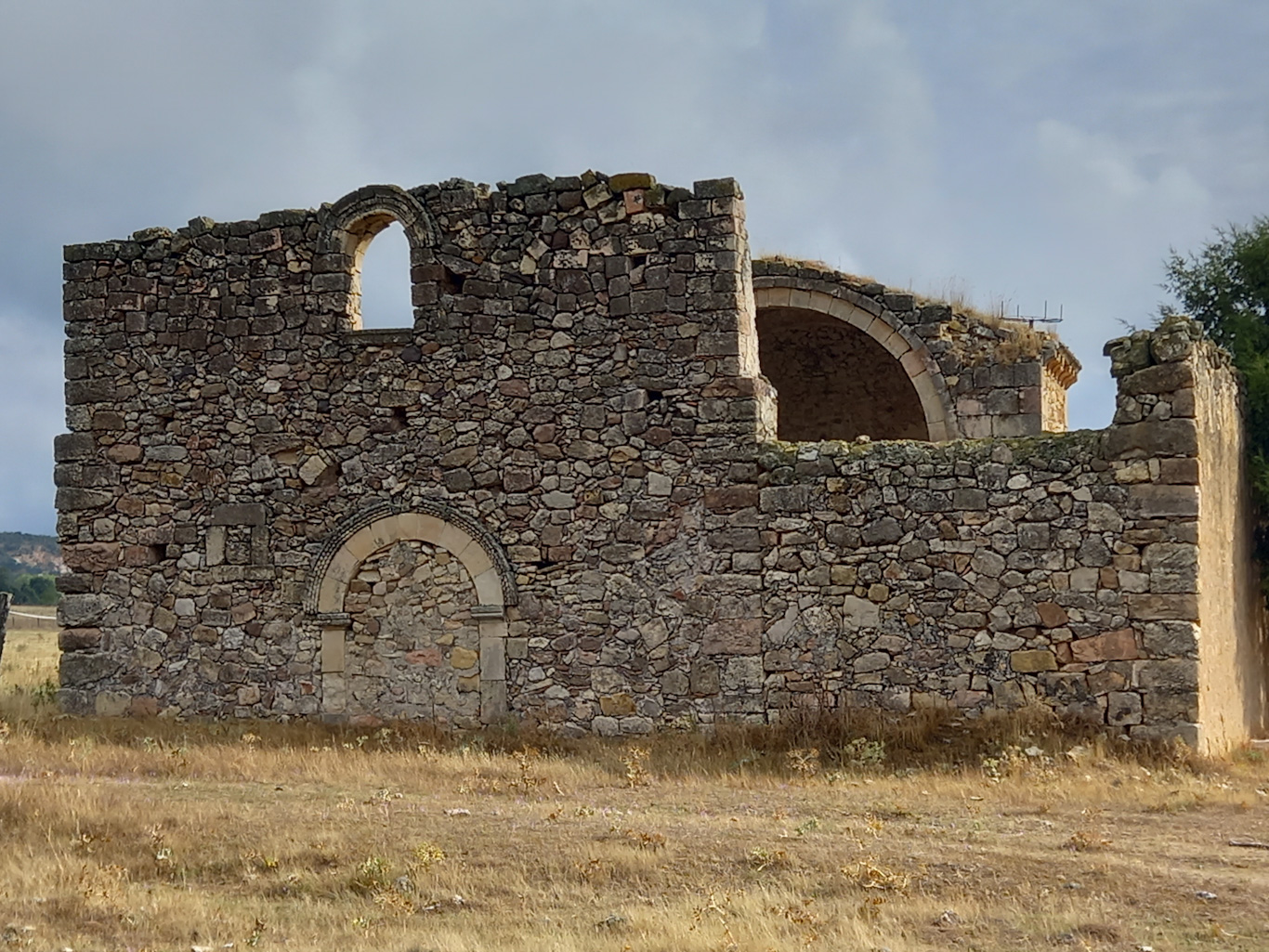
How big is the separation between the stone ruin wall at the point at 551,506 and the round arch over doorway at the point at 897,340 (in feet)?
9.85

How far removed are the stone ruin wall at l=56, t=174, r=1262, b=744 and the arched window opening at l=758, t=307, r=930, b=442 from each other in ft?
16.5

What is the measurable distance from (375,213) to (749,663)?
16.9 feet

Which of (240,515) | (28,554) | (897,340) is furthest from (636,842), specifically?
(28,554)

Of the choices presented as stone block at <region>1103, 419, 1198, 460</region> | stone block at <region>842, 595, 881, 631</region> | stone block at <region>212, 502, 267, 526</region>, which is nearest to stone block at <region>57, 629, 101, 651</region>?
stone block at <region>212, 502, 267, 526</region>

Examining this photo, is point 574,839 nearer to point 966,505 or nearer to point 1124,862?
point 1124,862

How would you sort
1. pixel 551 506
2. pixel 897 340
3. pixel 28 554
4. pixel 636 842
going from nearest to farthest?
pixel 636 842
pixel 551 506
pixel 897 340
pixel 28 554

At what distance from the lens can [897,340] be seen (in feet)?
50.5

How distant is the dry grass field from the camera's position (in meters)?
6.39

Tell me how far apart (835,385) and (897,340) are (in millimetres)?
2402

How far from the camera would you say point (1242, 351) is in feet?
50.6

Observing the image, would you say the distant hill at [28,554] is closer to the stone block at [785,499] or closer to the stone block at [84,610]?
the stone block at [84,610]

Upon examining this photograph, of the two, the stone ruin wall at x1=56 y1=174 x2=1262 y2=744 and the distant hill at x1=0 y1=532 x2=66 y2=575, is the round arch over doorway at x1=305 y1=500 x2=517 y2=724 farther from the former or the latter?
the distant hill at x1=0 y1=532 x2=66 y2=575

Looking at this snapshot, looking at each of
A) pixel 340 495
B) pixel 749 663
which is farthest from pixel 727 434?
pixel 340 495

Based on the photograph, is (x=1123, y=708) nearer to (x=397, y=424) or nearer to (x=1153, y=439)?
(x=1153, y=439)
